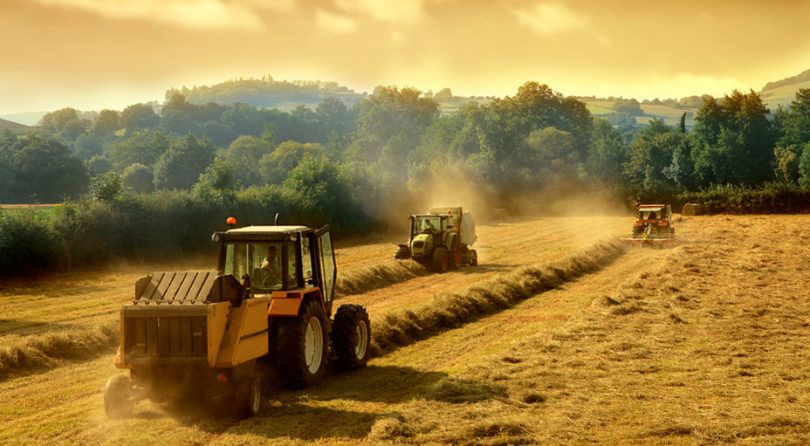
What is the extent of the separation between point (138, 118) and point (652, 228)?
120028 mm

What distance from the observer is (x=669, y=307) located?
1952 cm

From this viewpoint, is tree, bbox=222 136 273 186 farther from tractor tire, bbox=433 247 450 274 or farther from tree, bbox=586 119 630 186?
tractor tire, bbox=433 247 450 274

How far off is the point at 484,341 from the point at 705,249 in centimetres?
1949

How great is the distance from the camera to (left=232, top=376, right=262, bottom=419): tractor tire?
10781mm

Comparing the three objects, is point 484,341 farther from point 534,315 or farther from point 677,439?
point 677,439

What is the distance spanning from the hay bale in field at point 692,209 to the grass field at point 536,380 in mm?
34511

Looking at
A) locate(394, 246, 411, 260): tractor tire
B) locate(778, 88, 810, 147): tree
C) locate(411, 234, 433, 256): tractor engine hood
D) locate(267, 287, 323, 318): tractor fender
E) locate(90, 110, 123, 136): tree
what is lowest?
locate(394, 246, 411, 260): tractor tire

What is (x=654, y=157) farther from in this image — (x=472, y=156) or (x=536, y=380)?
Answer: (x=536, y=380)

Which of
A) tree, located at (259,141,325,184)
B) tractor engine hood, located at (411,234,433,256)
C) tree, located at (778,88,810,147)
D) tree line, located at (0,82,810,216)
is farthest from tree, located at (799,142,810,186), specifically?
tractor engine hood, located at (411,234,433,256)

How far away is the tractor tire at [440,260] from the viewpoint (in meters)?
28.8

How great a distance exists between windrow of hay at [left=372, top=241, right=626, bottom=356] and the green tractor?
380 cm

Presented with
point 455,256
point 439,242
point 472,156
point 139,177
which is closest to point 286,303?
point 439,242

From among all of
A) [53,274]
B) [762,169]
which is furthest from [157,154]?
[53,274]

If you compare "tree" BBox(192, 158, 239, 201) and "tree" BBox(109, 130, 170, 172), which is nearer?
"tree" BBox(192, 158, 239, 201)
